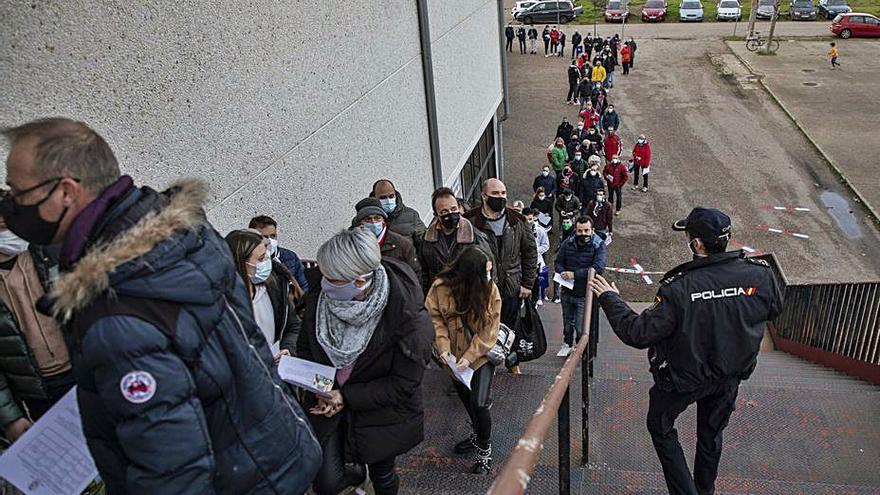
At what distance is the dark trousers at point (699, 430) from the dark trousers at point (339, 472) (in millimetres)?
1588

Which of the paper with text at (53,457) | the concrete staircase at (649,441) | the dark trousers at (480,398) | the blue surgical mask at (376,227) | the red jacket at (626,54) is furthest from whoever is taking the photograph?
the red jacket at (626,54)

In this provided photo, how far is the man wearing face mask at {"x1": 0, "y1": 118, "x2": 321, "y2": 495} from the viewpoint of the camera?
5.69 feet

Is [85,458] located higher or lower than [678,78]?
higher

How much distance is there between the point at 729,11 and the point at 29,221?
127 feet

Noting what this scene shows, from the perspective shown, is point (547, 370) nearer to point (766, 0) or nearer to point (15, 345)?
point (15, 345)

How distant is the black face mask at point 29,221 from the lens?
1.85 meters

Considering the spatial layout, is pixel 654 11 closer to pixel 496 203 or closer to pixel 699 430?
pixel 496 203

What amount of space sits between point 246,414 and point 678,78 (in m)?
26.9

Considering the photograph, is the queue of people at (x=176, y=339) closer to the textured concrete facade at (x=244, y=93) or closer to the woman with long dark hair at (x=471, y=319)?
the woman with long dark hair at (x=471, y=319)

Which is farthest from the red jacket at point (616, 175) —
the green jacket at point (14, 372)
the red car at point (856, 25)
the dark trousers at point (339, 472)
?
the red car at point (856, 25)

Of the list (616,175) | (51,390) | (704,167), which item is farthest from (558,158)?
(51,390)

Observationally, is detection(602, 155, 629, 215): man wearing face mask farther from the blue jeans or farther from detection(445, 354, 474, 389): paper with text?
detection(445, 354, 474, 389): paper with text

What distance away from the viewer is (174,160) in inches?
158

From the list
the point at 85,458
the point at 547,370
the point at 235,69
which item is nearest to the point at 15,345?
the point at 85,458
